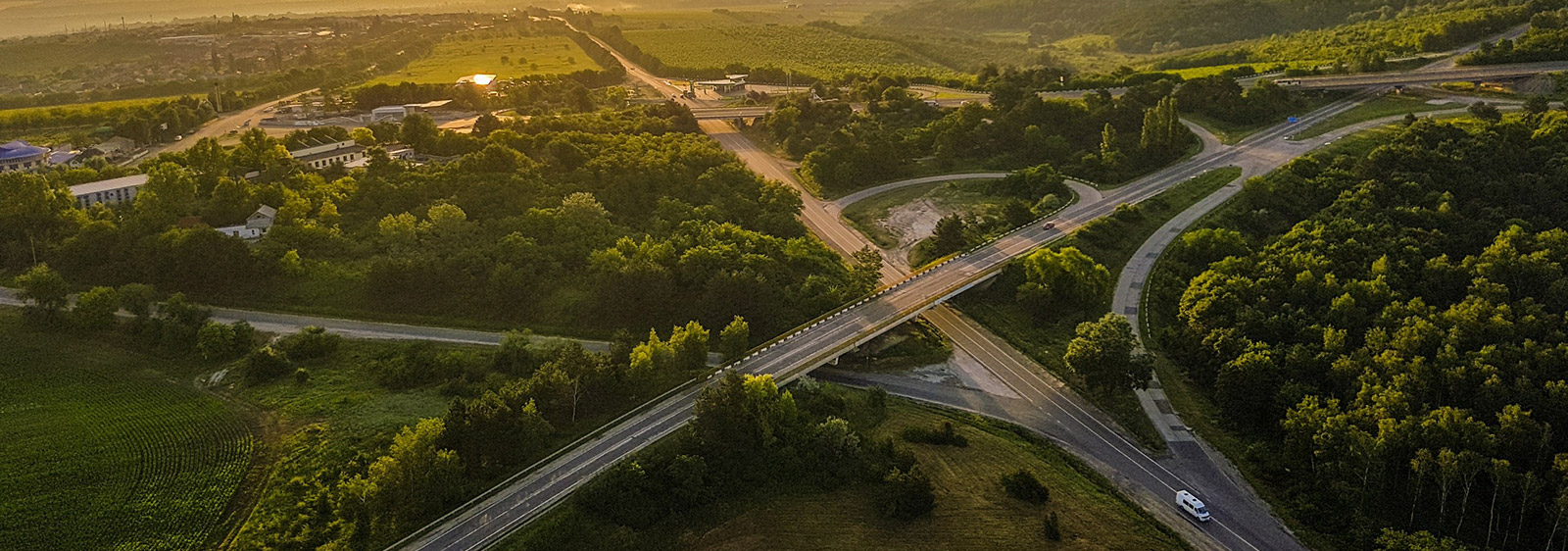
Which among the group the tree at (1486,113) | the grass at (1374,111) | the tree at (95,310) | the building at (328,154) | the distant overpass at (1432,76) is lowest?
the tree at (95,310)

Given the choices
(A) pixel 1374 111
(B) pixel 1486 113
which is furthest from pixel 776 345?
(A) pixel 1374 111

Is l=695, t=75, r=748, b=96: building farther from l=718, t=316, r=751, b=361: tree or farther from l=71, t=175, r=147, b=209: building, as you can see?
l=718, t=316, r=751, b=361: tree

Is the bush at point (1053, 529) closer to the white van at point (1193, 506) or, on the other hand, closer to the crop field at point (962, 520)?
the crop field at point (962, 520)

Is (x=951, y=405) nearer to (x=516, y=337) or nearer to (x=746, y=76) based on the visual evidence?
(x=516, y=337)

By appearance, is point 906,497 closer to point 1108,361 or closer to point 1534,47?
point 1108,361

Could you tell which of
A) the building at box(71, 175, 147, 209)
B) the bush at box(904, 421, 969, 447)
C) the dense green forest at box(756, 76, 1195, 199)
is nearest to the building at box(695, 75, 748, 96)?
the dense green forest at box(756, 76, 1195, 199)

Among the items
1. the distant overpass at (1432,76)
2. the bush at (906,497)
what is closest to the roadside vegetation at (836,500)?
the bush at (906,497)
